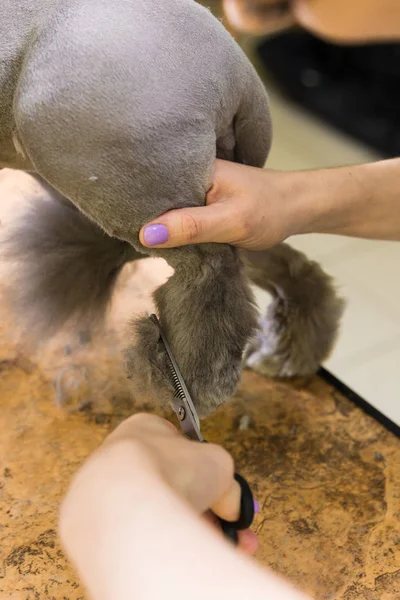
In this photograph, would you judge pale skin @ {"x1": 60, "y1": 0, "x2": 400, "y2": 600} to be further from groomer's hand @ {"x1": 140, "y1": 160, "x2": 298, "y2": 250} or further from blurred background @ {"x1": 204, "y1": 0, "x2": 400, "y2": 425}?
blurred background @ {"x1": 204, "y1": 0, "x2": 400, "y2": 425}

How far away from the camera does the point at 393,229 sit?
38.7 inches

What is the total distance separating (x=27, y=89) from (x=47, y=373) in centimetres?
52

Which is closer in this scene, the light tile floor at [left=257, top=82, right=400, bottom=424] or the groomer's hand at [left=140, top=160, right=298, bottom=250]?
the groomer's hand at [left=140, top=160, right=298, bottom=250]

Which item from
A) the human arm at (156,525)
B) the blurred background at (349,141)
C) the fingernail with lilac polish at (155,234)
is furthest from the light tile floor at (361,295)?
the human arm at (156,525)

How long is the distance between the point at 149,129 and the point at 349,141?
140cm

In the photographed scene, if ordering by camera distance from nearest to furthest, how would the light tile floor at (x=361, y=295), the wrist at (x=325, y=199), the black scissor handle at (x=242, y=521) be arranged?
the black scissor handle at (x=242, y=521)
the wrist at (x=325, y=199)
the light tile floor at (x=361, y=295)

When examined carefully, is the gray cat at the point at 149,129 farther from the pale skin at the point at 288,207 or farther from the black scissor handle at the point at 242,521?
the black scissor handle at the point at 242,521

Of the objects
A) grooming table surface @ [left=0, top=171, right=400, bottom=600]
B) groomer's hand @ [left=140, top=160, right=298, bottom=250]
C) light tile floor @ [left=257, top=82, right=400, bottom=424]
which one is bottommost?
light tile floor @ [left=257, top=82, right=400, bottom=424]

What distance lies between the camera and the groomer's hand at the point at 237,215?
662 millimetres

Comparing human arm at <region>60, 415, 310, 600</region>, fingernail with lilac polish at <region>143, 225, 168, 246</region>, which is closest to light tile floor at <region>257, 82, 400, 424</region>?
fingernail with lilac polish at <region>143, 225, 168, 246</region>

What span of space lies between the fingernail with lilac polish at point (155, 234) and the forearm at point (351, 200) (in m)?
0.25

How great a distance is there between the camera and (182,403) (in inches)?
29.5

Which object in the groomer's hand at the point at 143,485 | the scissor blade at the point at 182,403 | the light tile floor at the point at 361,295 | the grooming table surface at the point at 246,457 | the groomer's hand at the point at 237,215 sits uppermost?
the groomer's hand at the point at 237,215

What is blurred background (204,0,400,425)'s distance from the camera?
1.14 metres
